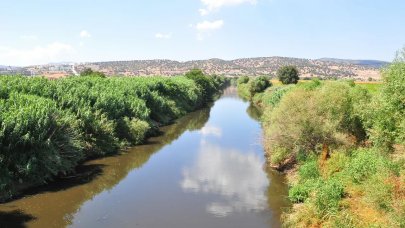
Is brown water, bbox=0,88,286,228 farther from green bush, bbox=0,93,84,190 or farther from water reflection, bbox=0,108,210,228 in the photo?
green bush, bbox=0,93,84,190

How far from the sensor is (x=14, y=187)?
100ft

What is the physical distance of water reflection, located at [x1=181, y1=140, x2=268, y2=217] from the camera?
3023 centimetres

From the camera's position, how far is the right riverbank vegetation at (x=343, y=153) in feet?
70.3

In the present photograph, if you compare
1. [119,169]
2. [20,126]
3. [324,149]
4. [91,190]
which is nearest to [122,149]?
[119,169]

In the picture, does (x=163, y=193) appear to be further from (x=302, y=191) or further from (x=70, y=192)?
(x=302, y=191)

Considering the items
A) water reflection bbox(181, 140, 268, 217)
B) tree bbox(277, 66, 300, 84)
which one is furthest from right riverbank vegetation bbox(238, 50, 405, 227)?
tree bbox(277, 66, 300, 84)

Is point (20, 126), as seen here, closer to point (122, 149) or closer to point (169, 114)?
point (122, 149)

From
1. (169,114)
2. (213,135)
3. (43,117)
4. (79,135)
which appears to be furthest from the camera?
(169,114)

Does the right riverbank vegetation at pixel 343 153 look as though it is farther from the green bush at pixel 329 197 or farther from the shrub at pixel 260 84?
the shrub at pixel 260 84

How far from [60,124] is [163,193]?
419 inches

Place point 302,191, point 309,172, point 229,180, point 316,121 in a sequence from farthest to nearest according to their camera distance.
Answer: point 229,180
point 316,121
point 309,172
point 302,191

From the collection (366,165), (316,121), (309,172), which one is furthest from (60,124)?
(366,165)

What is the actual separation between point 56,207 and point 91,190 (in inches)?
180

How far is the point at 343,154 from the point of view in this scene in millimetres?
30844
